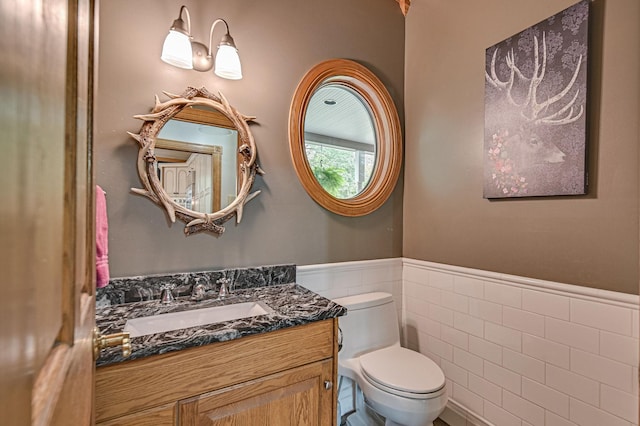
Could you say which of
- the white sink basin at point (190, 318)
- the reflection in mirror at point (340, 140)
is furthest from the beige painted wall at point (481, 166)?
the white sink basin at point (190, 318)

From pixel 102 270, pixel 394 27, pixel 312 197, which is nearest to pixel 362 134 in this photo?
pixel 312 197

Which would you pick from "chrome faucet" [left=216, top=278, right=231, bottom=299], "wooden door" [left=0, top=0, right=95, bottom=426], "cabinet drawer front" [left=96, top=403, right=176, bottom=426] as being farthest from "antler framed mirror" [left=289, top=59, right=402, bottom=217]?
"wooden door" [left=0, top=0, right=95, bottom=426]

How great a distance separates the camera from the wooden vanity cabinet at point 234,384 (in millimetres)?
859

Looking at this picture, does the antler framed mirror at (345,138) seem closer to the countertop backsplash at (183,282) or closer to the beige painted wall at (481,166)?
the beige painted wall at (481,166)

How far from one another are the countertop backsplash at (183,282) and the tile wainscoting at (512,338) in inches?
6.5

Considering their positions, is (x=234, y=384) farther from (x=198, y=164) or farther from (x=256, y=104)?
(x=256, y=104)

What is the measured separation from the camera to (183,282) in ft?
4.50

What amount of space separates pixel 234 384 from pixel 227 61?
1391mm

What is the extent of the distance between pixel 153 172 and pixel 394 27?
6.05ft

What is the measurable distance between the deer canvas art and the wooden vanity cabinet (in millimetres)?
1135

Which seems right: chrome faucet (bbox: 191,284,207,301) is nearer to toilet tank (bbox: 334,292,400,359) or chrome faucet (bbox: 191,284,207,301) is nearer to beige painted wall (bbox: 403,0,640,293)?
toilet tank (bbox: 334,292,400,359)

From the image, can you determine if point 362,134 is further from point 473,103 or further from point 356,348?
point 356,348

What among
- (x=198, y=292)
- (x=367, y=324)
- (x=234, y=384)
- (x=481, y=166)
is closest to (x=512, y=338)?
(x=367, y=324)

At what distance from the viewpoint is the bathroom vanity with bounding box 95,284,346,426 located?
86cm
